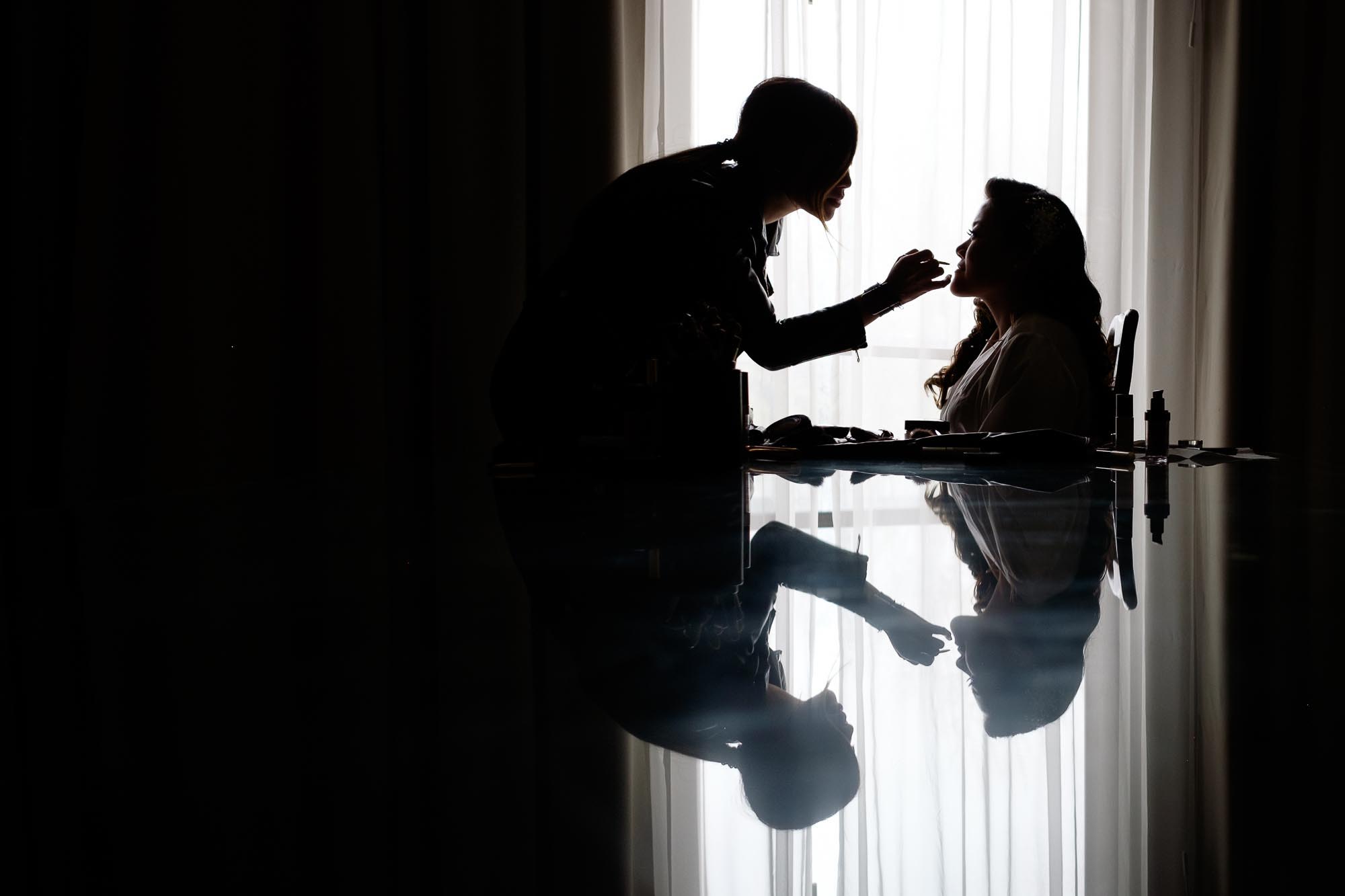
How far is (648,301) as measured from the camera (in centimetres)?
136

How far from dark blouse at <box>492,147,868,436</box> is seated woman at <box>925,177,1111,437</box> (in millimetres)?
609

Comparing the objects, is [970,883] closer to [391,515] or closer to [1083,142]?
[391,515]

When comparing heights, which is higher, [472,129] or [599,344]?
[472,129]

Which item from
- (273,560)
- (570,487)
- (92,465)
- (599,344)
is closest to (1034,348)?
(599,344)

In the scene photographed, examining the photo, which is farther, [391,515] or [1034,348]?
[1034,348]

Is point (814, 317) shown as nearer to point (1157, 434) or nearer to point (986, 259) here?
point (1157, 434)

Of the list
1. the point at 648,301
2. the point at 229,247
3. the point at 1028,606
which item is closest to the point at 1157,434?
the point at 648,301

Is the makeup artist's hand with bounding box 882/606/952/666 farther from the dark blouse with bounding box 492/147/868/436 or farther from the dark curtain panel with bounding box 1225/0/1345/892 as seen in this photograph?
the dark curtain panel with bounding box 1225/0/1345/892

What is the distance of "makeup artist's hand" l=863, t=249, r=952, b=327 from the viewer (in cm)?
144

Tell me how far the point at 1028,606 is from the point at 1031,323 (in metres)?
1.75

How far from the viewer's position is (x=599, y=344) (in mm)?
1325

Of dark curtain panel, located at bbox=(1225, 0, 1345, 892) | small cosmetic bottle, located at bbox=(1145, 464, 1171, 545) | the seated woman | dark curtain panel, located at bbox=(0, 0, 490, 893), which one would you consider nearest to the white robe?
the seated woman

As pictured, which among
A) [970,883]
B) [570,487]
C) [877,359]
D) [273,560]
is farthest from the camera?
[877,359]

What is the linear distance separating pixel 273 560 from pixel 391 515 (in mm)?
214
